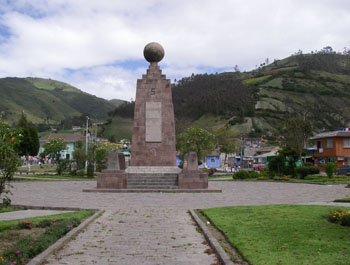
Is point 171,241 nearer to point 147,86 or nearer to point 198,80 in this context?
point 147,86

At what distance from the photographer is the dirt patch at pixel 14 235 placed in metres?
6.89

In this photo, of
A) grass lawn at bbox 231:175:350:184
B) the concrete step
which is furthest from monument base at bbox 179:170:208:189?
grass lawn at bbox 231:175:350:184

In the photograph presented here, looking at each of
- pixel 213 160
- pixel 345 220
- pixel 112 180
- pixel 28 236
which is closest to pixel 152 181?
pixel 112 180

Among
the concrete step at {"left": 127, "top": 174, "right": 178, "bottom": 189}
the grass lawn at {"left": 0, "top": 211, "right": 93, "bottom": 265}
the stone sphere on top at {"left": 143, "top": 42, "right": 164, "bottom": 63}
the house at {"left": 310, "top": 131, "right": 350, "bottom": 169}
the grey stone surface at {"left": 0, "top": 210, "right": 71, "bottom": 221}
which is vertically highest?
the stone sphere on top at {"left": 143, "top": 42, "right": 164, "bottom": 63}

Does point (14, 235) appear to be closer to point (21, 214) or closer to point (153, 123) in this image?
point (21, 214)

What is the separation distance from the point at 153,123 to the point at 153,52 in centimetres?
436

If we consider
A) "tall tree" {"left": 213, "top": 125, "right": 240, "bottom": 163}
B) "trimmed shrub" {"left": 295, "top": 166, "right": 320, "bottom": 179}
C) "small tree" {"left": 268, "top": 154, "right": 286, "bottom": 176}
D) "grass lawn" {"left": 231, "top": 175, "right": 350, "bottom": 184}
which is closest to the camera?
"grass lawn" {"left": 231, "top": 175, "right": 350, "bottom": 184}

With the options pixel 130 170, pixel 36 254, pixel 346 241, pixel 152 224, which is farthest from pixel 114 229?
pixel 130 170

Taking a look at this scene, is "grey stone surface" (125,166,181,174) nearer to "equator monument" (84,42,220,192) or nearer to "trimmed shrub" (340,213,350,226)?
"equator monument" (84,42,220,192)

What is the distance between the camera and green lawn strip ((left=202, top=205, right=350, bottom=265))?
5.68m

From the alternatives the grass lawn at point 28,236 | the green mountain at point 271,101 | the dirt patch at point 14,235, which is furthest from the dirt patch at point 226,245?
the green mountain at point 271,101

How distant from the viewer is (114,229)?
865 centimetres

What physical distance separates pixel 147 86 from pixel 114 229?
14924mm

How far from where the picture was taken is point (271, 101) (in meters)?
112
